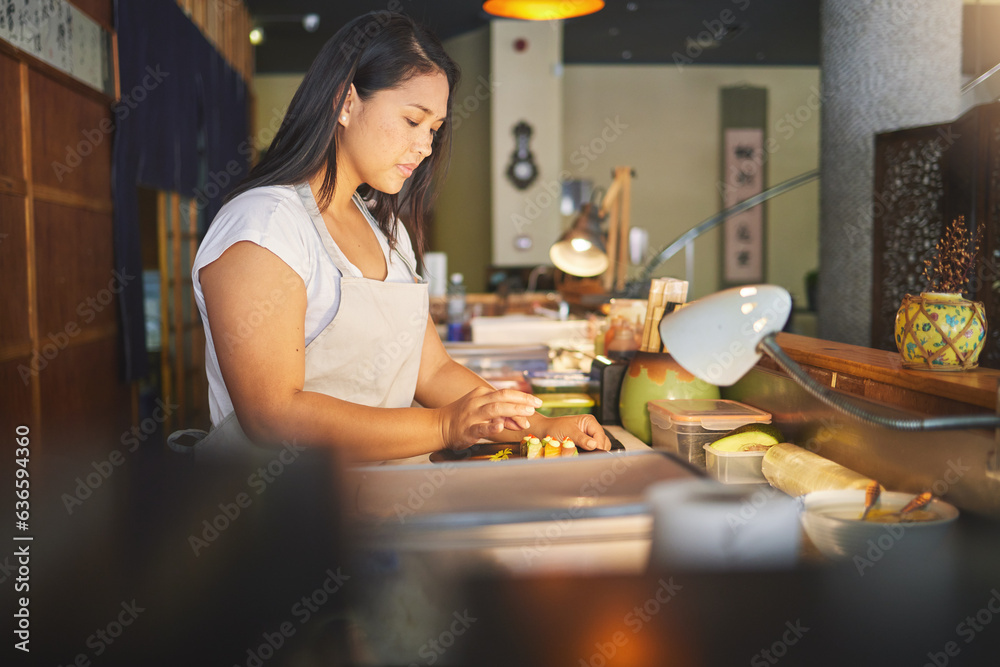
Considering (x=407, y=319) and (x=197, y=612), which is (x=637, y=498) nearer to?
(x=197, y=612)

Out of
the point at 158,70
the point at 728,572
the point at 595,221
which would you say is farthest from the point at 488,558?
the point at 158,70

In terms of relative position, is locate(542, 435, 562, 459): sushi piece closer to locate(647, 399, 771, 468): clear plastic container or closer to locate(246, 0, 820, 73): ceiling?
locate(647, 399, 771, 468): clear plastic container

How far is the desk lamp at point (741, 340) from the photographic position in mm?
874

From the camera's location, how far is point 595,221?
3.55 m

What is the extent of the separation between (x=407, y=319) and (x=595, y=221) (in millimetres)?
2187

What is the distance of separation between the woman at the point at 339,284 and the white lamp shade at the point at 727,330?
29 cm
